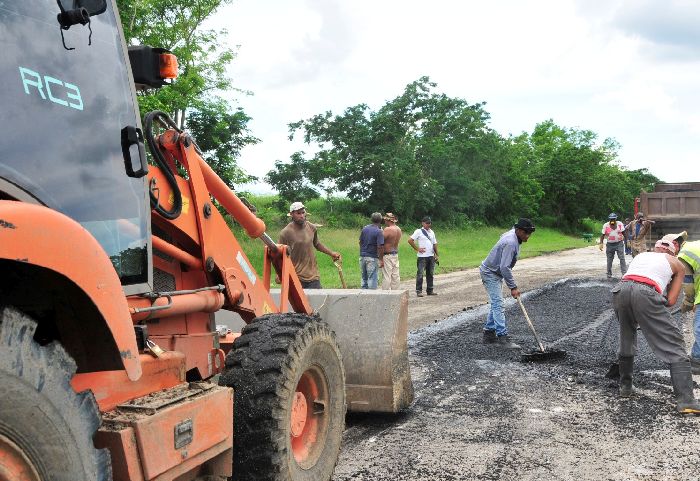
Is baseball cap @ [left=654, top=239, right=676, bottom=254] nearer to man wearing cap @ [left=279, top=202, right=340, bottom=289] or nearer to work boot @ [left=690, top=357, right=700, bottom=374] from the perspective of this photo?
work boot @ [left=690, top=357, right=700, bottom=374]

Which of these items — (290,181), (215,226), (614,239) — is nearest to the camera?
(215,226)

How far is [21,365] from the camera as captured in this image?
2182mm

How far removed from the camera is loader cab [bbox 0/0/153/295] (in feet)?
8.20

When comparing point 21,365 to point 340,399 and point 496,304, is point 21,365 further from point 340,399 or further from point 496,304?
point 496,304

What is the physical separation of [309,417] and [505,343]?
18.6 feet

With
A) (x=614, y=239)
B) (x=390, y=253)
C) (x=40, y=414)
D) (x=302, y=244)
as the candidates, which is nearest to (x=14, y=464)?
(x=40, y=414)

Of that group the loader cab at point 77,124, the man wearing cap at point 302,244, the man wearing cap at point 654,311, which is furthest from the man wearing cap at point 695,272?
the loader cab at point 77,124

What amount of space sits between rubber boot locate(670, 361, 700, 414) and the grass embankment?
26.0ft

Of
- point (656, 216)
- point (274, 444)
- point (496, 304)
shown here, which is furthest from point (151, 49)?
point (656, 216)

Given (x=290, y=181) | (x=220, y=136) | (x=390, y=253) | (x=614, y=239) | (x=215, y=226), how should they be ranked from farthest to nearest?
1. (x=290, y=181)
2. (x=220, y=136)
3. (x=614, y=239)
4. (x=390, y=253)
5. (x=215, y=226)

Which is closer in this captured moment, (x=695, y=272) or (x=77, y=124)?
(x=77, y=124)

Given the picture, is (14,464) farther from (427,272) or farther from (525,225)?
(427,272)

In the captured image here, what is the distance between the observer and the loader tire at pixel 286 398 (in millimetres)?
3576

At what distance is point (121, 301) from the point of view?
8.82 feet
